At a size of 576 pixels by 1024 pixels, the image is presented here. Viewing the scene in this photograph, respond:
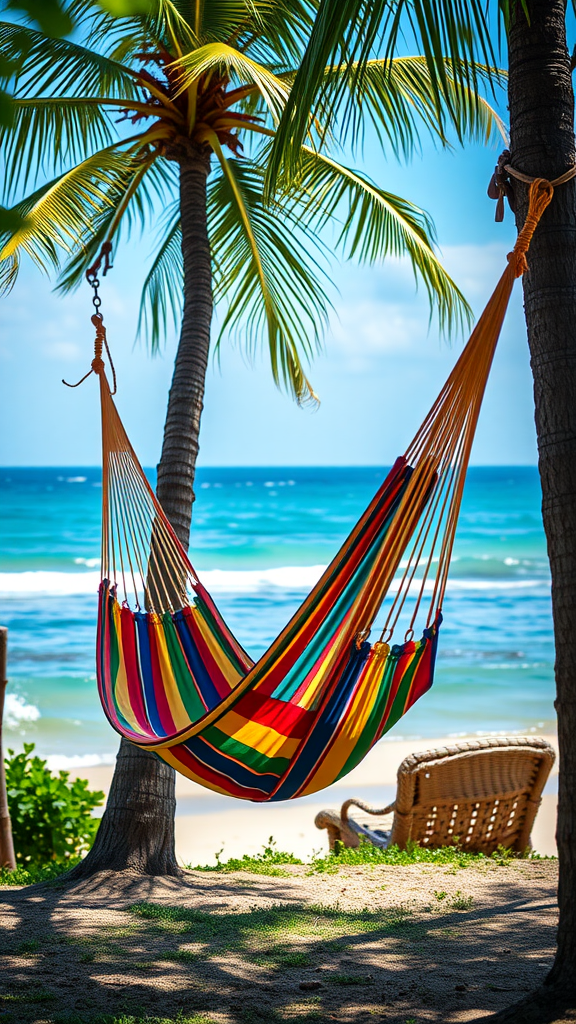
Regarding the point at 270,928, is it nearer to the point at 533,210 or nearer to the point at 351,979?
the point at 351,979

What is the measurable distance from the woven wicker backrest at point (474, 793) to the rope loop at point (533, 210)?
1560mm

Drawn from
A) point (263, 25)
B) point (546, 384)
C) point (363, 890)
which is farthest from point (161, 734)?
point (263, 25)

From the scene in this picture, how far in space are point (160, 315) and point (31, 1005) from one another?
10.3 ft

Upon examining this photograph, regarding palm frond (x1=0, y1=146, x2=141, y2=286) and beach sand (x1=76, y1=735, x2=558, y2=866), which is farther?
beach sand (x1=76, y1=735, x2=558, y2=866)

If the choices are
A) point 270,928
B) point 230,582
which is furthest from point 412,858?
point 230,582

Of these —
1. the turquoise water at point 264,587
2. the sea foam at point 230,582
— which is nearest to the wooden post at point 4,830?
the turquoise water at point 264,587

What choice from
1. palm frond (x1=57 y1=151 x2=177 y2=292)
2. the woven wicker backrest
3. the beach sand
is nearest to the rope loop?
the woven wicker backrest

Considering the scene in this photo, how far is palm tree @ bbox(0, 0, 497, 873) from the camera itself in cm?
248

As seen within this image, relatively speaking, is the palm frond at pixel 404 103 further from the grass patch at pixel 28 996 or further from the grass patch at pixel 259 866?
the grass patch at pixel 28 996

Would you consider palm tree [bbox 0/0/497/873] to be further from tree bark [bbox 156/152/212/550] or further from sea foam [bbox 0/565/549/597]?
sea foam [bbox 0/565/549/597]

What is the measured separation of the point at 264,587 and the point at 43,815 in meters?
10.2

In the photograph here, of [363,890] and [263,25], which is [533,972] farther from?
[263,25]

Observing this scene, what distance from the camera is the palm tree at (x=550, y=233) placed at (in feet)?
4.73

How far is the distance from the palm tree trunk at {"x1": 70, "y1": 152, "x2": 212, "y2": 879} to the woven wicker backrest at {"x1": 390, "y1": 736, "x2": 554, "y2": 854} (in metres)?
0.69
